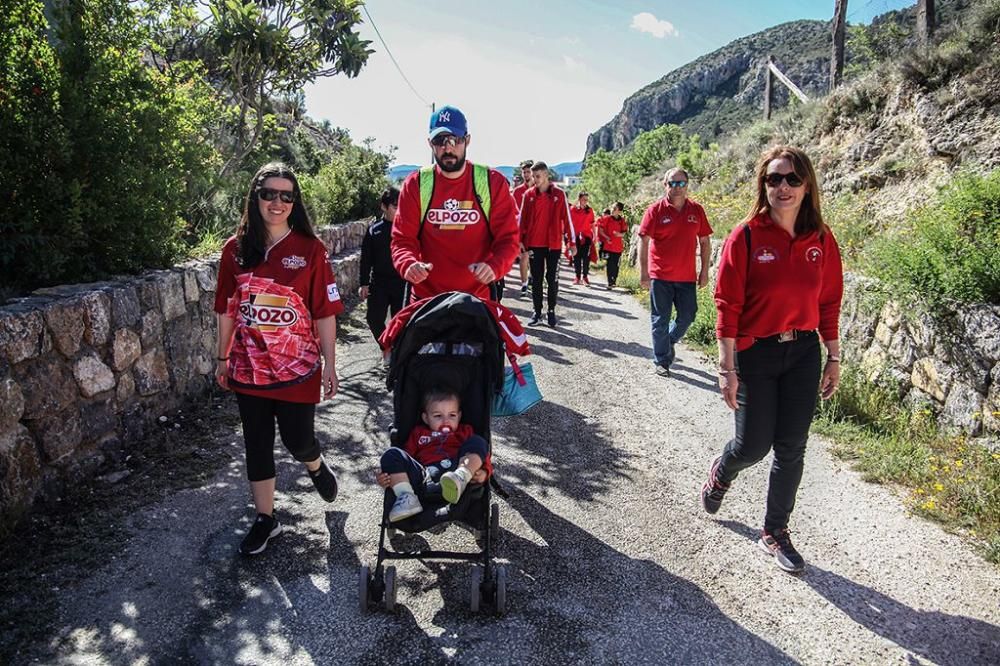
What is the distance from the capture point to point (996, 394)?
15.2ft

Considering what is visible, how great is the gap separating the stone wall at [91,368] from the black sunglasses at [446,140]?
8.45 feet

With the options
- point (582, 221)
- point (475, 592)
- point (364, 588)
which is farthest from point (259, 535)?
point (582, 221)

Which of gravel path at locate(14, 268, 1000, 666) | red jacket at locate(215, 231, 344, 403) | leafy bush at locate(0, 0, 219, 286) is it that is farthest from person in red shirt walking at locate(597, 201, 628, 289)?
red jacket at locate(215, 231, 344, 403)

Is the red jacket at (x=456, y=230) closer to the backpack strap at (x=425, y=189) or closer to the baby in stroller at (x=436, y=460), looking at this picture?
the backpack strap at (x=425, y=189)

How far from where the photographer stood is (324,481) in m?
4.08

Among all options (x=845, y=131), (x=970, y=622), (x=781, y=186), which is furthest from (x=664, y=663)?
(x=845, y=131)

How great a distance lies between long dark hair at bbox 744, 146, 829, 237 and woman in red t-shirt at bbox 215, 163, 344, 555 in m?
2.41

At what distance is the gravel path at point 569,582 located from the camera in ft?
9.76

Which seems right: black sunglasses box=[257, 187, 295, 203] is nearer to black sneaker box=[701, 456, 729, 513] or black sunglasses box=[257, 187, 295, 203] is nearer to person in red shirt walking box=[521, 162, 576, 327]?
black sneaker box=[701, 456, 729, 513]

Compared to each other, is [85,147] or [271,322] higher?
[85,147]

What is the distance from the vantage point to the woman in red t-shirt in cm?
354

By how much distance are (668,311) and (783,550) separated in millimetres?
4024

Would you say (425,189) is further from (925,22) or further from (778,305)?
(925,22)

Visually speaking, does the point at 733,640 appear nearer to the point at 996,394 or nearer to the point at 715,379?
the point at 996,394
